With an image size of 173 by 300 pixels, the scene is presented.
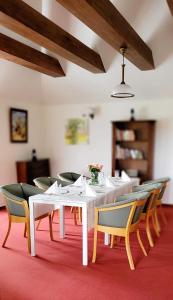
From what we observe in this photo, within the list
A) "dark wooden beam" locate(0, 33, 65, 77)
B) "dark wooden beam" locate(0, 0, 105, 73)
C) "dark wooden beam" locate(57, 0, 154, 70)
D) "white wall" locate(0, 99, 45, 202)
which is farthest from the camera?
"white wall" locate(0, 99, 45, 202)

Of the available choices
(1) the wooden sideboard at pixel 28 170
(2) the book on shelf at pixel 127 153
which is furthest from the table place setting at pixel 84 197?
(1) the wooden sideboard at pixel 28 170

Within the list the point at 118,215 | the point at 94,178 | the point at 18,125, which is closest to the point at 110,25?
the point at 118,215

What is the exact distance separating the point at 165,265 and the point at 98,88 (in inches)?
153

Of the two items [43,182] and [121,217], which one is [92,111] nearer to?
[43,182]

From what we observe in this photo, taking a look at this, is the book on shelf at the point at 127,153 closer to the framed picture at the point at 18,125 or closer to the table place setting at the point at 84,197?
the table place setting at the point at 84,197

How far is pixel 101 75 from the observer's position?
546 cm

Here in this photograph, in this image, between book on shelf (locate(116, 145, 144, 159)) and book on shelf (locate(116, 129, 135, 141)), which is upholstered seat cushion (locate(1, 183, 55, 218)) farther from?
book on shelf (locate(116, 129, 135, 141))

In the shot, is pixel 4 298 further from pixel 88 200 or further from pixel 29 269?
pixel 88 200

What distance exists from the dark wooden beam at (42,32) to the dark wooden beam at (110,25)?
2.01 feet

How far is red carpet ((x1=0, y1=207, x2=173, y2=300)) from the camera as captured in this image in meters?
2.70

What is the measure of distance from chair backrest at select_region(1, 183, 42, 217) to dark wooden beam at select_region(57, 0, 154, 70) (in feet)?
7.69

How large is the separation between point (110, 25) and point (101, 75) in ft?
7.66

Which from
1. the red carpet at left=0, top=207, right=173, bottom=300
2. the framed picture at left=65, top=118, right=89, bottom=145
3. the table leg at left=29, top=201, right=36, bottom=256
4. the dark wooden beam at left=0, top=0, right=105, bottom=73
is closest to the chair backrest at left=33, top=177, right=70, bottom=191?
the red carpet at left=0, top=207, right=173, bottom=300

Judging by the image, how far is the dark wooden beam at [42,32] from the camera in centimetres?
286
